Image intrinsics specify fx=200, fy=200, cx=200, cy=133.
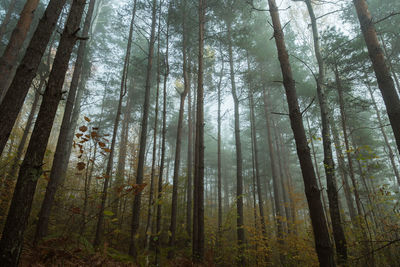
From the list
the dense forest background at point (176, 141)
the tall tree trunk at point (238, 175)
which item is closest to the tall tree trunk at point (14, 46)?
the dense forest background at point (176, 141)

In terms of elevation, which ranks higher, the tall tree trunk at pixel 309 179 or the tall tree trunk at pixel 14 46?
the tall tree trunk at pixel 14 46

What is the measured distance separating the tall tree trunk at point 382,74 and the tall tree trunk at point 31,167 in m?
5.55

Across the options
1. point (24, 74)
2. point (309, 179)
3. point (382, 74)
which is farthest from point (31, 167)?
point (382, 74)

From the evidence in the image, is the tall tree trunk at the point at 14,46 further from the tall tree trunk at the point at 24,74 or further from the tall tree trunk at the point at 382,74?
the tall tree trunk at the point at 382,74

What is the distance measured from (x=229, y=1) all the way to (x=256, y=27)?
361 centimetres

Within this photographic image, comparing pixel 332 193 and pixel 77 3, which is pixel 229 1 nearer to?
pixel 77 3

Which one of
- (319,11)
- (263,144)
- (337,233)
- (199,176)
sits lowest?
(337,233)

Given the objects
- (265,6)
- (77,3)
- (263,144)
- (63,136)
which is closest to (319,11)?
(265,6)

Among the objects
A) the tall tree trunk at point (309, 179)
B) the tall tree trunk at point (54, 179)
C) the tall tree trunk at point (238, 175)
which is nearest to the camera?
the tall tree trunk at point (309, 179)

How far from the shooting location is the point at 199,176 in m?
6.36

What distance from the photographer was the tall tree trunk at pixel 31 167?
2043 millimetres

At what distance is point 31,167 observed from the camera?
2.28 metres

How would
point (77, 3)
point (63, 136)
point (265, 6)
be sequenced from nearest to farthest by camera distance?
1. point (77, 3)
2. point (63, 136)
3. point (265, 6)

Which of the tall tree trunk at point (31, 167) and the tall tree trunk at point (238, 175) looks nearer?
the tall tree trunk at point (31, 167)
